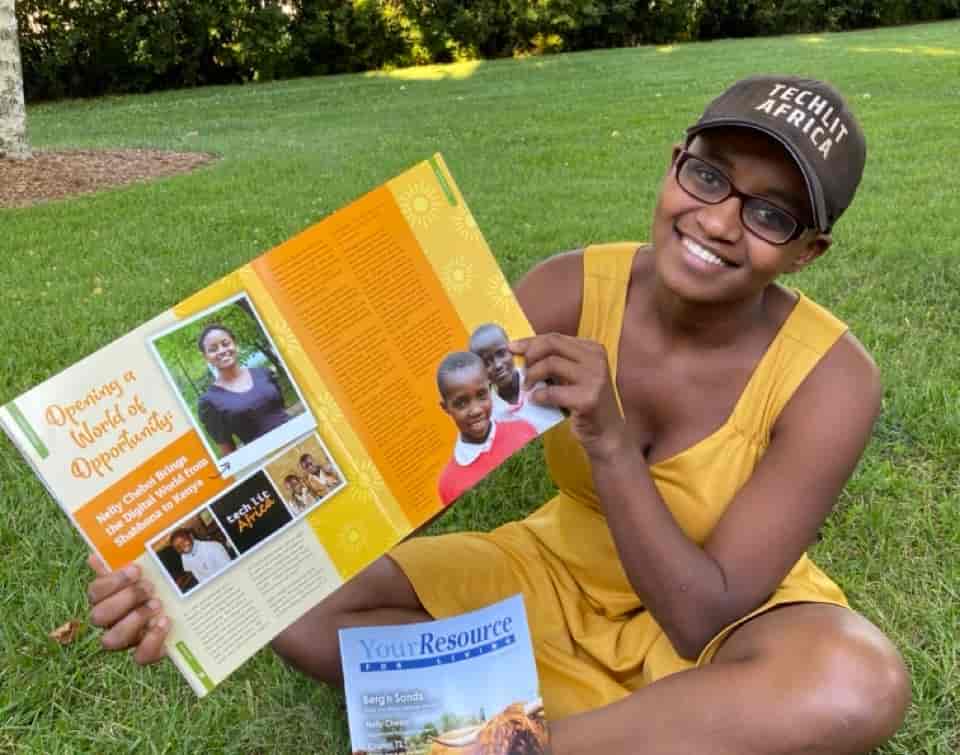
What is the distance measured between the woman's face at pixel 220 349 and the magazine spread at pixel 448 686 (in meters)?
0.56

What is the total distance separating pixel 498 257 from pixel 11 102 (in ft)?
15.1

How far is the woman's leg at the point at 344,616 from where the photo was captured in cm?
175

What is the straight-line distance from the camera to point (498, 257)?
13.5 ft

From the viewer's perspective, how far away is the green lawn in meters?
1.79

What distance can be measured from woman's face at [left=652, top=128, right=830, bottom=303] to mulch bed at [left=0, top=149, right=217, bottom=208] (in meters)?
5.33

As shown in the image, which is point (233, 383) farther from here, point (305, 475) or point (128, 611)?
point (128, 611)

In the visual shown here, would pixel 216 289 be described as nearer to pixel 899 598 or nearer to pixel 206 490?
pixel 206 490

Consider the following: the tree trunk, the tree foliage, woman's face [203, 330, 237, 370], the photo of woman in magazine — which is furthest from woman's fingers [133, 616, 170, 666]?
the tree foliage

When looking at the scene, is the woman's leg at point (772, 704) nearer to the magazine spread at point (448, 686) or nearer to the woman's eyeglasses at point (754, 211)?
the magazine spread at point (448, 686)

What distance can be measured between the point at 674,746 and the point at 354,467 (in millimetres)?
614

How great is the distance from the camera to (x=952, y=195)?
15.9 feet

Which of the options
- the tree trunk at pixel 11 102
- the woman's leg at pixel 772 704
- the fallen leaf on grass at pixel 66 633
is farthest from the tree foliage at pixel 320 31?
the woman's leg at pixel 772 704

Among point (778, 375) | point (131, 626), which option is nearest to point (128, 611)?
point (131, 626)

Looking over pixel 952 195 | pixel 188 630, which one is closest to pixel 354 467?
pixel 188 630
